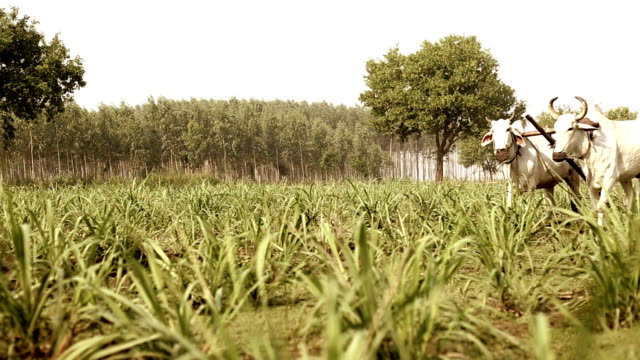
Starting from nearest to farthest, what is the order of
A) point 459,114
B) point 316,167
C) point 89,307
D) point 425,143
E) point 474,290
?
point 89,307
point 474,290
point 459,114
point 316,167
point 425,143

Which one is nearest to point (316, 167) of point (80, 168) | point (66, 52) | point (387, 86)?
point (80, 168)

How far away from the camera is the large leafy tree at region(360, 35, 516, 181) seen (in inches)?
1364

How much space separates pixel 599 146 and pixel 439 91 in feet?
101

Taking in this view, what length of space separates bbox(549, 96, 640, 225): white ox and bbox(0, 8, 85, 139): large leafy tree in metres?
27.4

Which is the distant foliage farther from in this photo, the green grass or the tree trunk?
the green grass

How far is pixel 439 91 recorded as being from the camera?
114 feet

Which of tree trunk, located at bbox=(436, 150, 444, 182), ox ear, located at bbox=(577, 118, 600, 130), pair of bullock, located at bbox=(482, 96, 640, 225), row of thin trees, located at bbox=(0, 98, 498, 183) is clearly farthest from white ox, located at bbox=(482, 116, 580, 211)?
row of thin trees, located at bbox=(0, 98, 498, 183)

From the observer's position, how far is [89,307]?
6.70 feet

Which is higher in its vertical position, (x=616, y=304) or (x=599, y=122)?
(x=599, y=122)

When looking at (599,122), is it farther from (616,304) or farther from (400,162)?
(400,162)

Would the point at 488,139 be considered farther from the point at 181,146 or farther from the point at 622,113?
the point at 181,146

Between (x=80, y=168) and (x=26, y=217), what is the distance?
6727 cm

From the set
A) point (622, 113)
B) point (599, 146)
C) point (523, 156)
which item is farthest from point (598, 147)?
point (622, 113)

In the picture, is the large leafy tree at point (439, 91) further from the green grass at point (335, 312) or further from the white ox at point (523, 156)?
the green grass at point (335, 312)
